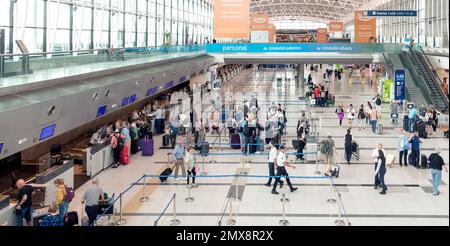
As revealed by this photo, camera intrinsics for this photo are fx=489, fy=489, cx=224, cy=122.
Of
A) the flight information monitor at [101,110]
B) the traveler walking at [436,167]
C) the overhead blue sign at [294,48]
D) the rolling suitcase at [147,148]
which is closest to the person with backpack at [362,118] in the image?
the rolling suitcase at [147,148]

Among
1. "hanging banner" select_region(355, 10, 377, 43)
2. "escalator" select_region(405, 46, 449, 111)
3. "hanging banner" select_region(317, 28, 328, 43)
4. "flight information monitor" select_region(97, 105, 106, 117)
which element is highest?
"hanging banner" select_region(317, 28, 328, 43)

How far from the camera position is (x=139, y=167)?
14.4 m

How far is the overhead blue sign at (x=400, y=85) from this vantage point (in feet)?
83.4

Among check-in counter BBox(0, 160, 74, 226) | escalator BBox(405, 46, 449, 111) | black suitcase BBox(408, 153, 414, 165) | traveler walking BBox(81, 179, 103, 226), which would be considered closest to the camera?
check-in counter BBox(0, 160, 74, 226)

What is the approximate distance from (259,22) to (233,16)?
47.0 ft

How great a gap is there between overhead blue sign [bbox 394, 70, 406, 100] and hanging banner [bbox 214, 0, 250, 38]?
10746mm

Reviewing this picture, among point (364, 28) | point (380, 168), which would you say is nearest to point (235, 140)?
point (380, 168)

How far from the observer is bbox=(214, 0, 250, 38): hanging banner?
18188 mm

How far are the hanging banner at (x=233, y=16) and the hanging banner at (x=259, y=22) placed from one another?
1368 cm

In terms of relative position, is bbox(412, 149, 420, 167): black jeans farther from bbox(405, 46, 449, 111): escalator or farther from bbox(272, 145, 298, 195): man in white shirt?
bbox(405, 46, 449, 111): escalator

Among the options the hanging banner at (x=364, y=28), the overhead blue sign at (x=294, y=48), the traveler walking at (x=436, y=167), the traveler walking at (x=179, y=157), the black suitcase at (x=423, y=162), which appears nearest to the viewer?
the traveler walking at (x=436, y=167)

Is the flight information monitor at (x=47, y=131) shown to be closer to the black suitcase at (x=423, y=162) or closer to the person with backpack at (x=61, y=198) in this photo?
the person with backpack at (x=61, y=198)

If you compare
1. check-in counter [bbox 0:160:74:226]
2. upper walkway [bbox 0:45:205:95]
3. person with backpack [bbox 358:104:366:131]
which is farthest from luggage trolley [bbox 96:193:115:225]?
person with backpack [bbox 358:104:366:131]

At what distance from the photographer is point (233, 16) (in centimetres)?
1823
